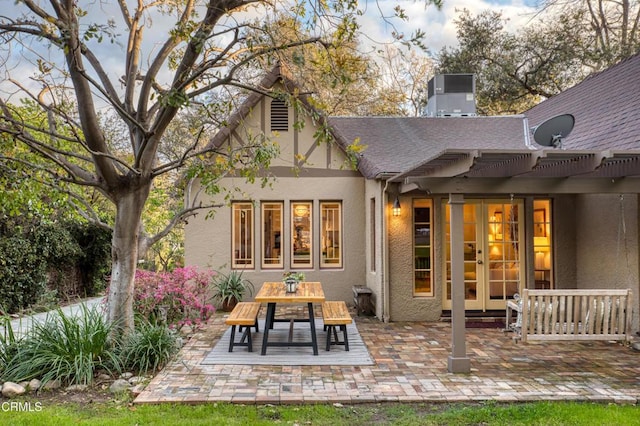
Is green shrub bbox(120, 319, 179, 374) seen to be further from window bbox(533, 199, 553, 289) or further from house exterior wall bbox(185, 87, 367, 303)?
window bbox(533, 199, 553, 289)

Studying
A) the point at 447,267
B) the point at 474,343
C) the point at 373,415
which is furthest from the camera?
the point at 447,267

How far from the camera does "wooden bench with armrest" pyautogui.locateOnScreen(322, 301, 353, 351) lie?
632 cm

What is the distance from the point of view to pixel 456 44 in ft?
63.5

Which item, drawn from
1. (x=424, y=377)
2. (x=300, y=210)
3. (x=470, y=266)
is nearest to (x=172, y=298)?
(x=300, y=210)

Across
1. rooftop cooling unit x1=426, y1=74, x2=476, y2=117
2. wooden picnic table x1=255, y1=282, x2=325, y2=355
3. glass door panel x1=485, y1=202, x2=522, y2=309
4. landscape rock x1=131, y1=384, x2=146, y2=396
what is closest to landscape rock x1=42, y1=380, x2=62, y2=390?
landscape rock x1=131, y1=384, x2=146, y2=396

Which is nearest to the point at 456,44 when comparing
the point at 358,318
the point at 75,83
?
the point at 358,318

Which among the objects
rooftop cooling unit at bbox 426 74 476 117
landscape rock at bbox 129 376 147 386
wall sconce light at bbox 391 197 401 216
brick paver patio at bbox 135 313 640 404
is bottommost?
brick paver patio at bbox 135 313 640 404

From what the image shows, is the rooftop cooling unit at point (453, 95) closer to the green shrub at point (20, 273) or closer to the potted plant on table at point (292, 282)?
the potted plant on table at point (292, 282)

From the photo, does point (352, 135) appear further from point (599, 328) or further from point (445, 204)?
point (599, 328)

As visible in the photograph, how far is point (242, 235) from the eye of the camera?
10.5 meters

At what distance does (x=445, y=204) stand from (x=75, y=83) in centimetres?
645

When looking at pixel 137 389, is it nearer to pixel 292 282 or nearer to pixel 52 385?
pixel 52 385
